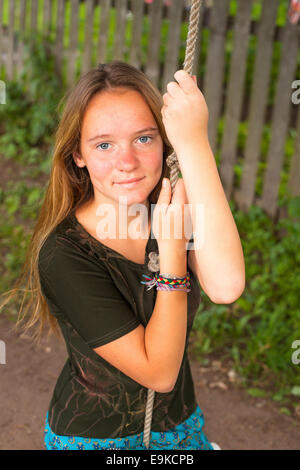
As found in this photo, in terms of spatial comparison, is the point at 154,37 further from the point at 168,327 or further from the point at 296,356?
the point at 168,327

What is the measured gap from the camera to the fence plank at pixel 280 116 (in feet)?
→ 14.4

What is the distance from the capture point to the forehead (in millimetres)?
1722

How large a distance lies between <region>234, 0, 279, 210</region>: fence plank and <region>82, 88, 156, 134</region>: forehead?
3071 mm

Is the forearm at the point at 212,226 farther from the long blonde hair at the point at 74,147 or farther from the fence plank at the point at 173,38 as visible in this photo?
the fence plank at the point at 173,38

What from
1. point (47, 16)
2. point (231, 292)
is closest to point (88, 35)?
point (47, 16)

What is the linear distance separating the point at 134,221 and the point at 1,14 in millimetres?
5821

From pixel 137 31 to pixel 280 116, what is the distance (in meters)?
1.82

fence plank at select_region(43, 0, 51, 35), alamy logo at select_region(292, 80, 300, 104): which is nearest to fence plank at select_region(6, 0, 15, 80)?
fence plank at select_region(43, 0, 51, 35)

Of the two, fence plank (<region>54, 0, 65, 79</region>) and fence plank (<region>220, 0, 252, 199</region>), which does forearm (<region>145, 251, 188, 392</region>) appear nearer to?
fence plank (<region>220, 0, 252, 199</region>)

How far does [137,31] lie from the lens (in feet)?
18.1

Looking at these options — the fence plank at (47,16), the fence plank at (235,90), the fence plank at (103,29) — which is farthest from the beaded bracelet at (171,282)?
the fence plank at (47,16)

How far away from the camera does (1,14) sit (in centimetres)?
688

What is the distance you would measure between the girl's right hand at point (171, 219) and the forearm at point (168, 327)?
0.04m
